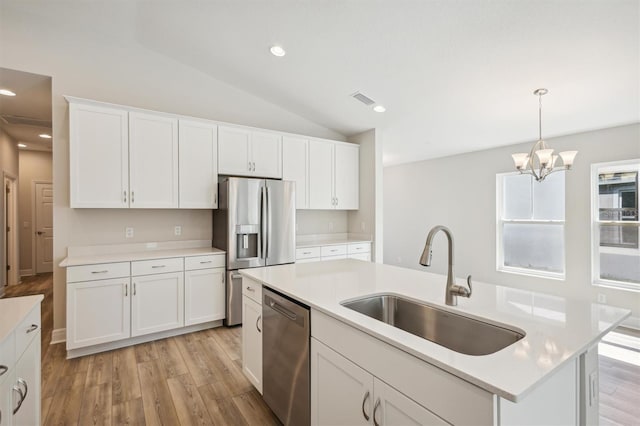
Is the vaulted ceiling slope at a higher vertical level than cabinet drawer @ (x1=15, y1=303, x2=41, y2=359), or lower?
higher

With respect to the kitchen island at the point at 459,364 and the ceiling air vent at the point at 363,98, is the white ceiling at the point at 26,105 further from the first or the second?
the kitchen island at the point at 459,364

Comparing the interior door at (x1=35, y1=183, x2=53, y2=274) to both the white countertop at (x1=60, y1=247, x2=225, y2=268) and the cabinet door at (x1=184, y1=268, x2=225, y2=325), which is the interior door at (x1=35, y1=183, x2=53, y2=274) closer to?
the white countertop at (x1=60, y1=247, x2=225, y2=268)

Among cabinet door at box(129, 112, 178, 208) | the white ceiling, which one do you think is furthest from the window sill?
the white ceiling

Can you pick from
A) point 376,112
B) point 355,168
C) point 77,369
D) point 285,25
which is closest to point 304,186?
point 355,168

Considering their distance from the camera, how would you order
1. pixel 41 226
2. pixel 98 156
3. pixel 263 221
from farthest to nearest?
pixel 41 226, pixel 263 221, pixel 98 156

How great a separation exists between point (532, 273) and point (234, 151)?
15.7 ft

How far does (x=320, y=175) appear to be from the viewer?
4.70m

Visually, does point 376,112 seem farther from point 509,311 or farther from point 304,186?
point 509,311

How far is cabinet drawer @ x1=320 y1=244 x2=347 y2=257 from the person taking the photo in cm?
443

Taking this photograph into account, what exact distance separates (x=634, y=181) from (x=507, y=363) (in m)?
4.41

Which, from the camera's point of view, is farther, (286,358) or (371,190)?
(371,190)

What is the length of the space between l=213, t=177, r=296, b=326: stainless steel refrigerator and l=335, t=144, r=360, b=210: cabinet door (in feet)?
3.54

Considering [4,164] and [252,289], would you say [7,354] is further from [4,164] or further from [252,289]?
[4,164]

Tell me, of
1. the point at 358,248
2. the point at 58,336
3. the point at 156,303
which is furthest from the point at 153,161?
the point at 358,248
